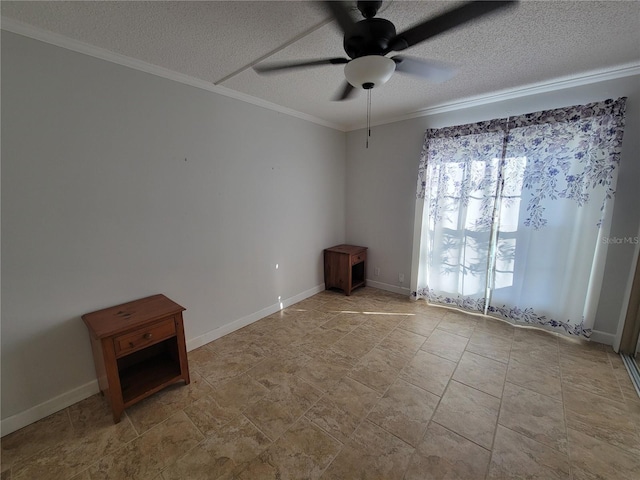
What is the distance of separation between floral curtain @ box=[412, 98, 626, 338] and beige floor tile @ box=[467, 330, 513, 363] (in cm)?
42

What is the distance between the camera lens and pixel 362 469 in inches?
53.4

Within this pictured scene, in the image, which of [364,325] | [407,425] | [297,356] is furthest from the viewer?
[364,325]

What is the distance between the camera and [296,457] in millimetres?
1423

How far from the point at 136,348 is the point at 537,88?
4.02 m

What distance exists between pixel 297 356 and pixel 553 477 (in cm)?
173

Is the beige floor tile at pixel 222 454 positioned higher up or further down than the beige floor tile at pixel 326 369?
further down

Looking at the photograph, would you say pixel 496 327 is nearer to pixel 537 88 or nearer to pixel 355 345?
pixel 355 345

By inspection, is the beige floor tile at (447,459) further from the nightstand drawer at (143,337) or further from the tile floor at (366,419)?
the nightstand drawer at (143,337)

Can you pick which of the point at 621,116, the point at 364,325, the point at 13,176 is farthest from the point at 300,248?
the point at 621,116

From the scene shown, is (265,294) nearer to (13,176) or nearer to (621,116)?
(13,176)

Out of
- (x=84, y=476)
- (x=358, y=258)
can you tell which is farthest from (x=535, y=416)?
(x=84, y=476)

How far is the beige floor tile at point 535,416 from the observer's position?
4.99ft

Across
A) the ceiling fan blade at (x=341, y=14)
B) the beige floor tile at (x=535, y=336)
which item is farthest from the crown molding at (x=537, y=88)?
the beige floor tile at (x=535, y=336)

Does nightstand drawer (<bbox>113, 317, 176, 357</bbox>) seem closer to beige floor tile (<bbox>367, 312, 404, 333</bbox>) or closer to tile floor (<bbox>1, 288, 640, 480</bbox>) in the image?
tile floor (<bbox>1, 288, 640, 480</bbox>)
